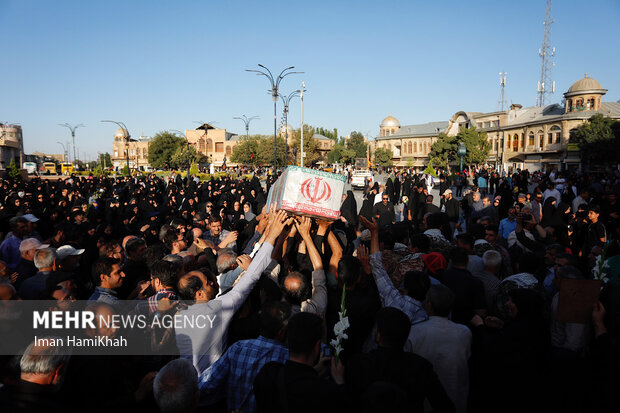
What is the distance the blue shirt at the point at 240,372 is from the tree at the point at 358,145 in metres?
103

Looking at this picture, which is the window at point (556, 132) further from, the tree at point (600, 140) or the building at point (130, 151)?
the building at point (130, 151)

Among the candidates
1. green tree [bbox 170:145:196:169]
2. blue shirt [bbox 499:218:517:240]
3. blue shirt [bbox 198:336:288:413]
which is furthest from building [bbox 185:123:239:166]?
blue shirt [bbox 198:336:288:413]

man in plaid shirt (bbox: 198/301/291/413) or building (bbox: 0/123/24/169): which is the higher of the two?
building (bbox: 0/123/24/169)

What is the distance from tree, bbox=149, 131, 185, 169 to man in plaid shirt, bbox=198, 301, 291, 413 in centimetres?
7269

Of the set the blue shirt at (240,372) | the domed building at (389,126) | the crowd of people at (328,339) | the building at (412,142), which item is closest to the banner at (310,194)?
the crowd of people at (328,339)

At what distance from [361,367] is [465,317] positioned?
1.80m

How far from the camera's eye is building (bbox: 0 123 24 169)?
74.4 m

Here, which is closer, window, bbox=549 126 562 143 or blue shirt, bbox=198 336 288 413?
blue shirt, bbox=198 336 288 413

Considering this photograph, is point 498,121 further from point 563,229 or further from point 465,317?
point 465,317

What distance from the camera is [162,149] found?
72.2 meters

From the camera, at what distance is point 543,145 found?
53156 millimetres

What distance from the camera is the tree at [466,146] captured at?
55.3m

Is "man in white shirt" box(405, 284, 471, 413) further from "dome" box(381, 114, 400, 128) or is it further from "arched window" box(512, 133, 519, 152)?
"dome" box(381, 114, 400, 128)

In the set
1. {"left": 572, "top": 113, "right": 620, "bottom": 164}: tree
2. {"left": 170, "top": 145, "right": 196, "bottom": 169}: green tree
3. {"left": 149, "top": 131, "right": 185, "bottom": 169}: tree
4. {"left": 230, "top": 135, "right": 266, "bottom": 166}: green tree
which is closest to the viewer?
{"left": 572, "top": 113, "right": 620, "bottom": 164}: tree
